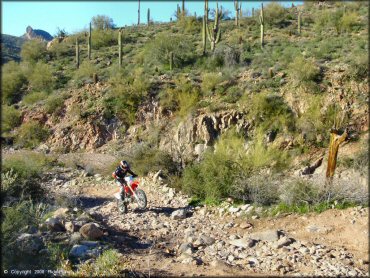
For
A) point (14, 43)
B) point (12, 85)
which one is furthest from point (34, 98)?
point (14, 43)

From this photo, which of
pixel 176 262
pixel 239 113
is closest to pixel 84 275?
pixel 176 262

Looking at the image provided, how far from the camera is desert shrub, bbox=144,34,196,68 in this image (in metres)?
24.9

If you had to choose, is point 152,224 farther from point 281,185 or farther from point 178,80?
point 178,80

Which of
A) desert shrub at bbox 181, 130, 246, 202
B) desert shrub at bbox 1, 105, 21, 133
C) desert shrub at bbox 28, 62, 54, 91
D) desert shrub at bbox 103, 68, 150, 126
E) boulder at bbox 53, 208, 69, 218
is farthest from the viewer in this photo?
desert shrub at bbox 28, 62, 54, 91

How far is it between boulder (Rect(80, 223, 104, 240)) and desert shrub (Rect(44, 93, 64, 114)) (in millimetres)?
15868

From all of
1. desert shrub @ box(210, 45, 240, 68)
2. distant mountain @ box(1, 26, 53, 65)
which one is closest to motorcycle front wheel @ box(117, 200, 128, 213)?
desert shrub @ box(210, 45, 240, 68)

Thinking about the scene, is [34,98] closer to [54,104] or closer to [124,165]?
[54,104]

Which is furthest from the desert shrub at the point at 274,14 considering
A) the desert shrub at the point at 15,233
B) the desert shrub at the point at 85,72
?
the desert shrub at the point at 15,233

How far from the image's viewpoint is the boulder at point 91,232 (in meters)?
7.78

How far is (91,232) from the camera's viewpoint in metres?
7.83

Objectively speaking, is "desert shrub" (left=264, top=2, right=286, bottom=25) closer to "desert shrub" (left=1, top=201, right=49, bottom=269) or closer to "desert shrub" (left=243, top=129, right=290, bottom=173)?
"desert shrub" (left=243, top=129, right=290, bottom=173)

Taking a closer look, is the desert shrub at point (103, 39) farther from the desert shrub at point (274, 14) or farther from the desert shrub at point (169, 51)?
the desert shrub at point (274, 14)

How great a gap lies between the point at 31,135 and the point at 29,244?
15477 millimetres

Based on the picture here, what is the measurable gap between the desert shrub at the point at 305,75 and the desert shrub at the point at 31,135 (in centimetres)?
1410
